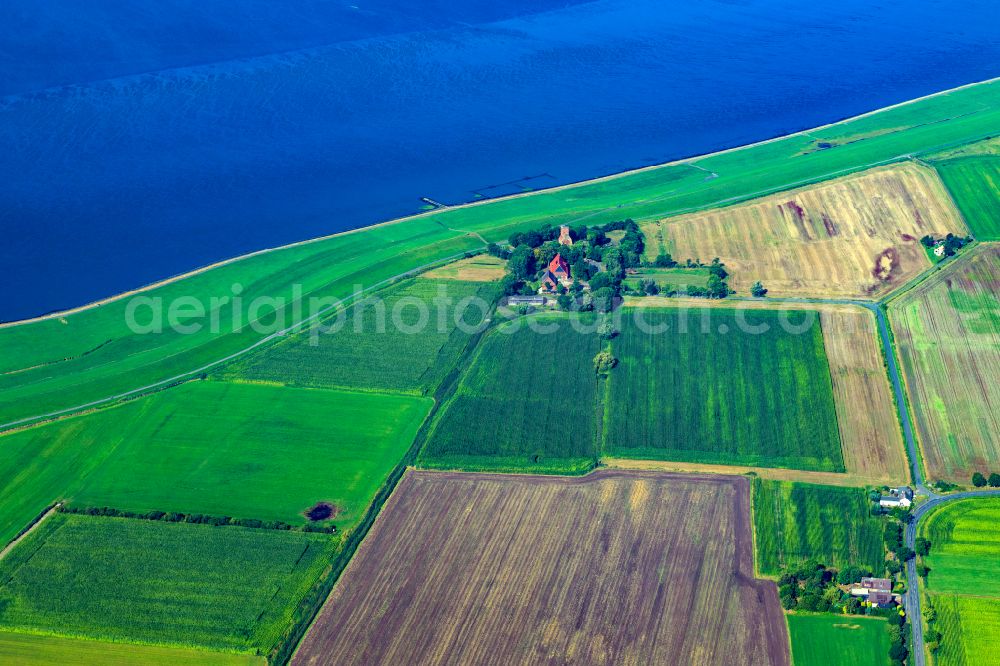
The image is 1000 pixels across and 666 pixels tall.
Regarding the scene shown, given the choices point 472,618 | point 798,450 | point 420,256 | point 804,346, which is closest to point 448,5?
point 420,256

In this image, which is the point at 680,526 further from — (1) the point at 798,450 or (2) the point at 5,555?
(2) the point at 5,555

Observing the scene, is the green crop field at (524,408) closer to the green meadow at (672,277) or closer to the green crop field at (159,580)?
the green meadow at (672,277)

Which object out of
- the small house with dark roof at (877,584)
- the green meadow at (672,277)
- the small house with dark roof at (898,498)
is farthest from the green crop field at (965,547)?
the green meadow at (672,277)

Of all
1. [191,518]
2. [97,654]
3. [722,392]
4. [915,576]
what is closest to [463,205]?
[722,392]

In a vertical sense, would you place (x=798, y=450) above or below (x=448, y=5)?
below

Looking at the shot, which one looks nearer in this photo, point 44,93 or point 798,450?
point 798,450

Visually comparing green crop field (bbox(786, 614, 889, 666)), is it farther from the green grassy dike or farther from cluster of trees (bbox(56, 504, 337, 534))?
the green grassy dike
